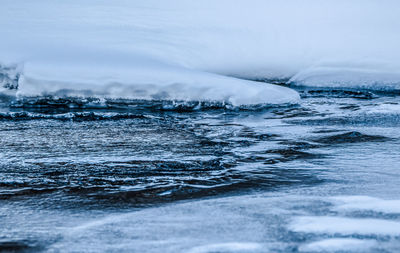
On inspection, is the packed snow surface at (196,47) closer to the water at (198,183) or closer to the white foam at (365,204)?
the water at (198,183)

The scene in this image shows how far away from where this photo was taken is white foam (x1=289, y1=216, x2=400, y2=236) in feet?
4.09

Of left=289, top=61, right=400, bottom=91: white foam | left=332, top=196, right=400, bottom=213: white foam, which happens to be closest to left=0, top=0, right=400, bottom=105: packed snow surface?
left=289, top=61, right=400, bottom=91: white foam

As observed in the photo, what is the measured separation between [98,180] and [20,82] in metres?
2.10

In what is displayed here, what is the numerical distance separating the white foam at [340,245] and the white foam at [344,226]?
0.05 meters

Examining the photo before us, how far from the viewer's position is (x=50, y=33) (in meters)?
4.58

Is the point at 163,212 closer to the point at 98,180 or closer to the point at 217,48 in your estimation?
the point at 98,180

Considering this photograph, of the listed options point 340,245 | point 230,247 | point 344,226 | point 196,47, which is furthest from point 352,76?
Answer: point 230,247

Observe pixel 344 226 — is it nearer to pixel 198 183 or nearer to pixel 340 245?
pixel 340 245

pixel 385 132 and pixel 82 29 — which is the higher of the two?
pixel 82 29

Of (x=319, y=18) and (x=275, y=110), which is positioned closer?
(x=275, y=110)

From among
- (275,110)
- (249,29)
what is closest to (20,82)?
(275,110)

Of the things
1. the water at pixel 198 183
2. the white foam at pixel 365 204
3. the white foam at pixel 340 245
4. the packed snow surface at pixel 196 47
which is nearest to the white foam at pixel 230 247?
the water at pixel 198 183

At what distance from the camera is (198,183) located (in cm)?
172

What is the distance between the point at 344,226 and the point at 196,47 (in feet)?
11.4
